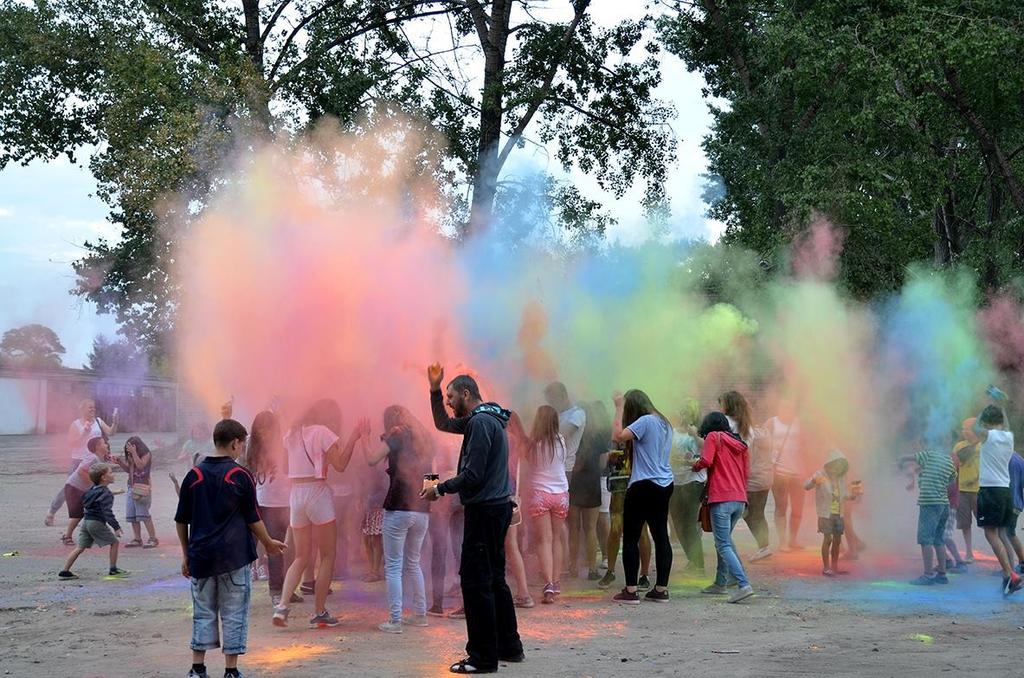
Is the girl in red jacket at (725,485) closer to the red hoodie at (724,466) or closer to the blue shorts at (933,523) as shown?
the red hoodie at (724,466)

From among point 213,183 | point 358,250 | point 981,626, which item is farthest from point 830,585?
point 213,183

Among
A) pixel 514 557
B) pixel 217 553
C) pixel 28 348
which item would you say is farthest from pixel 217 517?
pixel 28 348

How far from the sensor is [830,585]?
34.1 ft

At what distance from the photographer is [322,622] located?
8.49 meters

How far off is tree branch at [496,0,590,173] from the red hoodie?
11.8 meters

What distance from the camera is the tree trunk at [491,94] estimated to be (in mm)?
19406

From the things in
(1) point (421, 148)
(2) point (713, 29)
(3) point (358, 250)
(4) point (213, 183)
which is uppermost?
(2) point (713, 29)

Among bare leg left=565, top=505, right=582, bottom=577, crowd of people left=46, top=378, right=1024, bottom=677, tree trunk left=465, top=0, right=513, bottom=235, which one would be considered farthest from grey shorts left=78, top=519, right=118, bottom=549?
tree trunk left=465, top=0, right=513, bottom=235

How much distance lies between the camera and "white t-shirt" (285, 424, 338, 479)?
28.1 feet

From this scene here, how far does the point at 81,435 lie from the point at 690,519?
8.04 metres

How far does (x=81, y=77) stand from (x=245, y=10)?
3687 mm

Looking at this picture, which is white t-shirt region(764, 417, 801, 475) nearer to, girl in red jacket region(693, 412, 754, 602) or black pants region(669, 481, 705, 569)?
black pants region(669, 481, 705, 569)

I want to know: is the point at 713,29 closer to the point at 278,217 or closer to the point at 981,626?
the point at 278,217

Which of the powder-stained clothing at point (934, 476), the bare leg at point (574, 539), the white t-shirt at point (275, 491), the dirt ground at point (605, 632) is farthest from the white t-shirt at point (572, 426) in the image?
the powder-stained clothing at point (934, 476)
